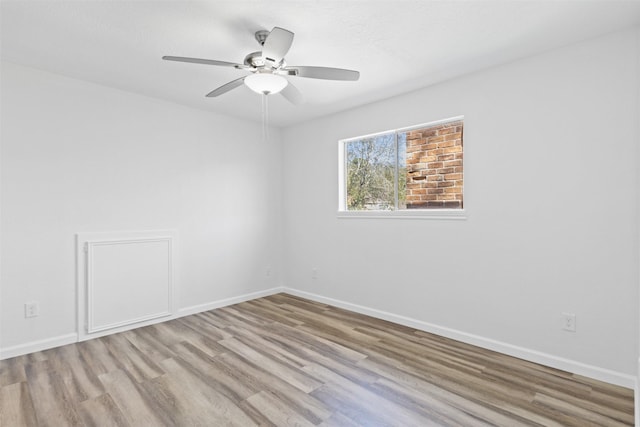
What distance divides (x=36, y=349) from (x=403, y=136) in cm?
387

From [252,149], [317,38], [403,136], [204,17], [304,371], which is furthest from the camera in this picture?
[252,149]

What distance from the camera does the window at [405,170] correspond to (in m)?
3.16

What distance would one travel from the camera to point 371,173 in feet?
12.7

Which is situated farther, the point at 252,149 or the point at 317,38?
the point at 252,149

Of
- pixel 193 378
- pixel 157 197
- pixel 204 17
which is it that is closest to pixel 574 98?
pixel 204 17

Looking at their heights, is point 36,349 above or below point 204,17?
below

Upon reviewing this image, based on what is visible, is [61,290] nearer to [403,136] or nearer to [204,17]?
[204,17]

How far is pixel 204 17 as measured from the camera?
204 centimetres

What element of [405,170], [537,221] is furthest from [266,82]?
[537,221]

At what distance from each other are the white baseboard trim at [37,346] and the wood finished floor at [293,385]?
9cm

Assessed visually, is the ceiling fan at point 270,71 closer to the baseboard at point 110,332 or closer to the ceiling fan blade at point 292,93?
the ceiling fan blade at point 292,93

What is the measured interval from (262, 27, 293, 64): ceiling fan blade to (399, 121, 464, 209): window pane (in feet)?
6.02

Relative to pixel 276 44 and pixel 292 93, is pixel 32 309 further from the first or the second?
pixel 276 44

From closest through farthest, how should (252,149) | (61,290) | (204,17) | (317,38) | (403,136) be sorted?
(204,17), (317,38), (61,290), (403,136), (252,149)
